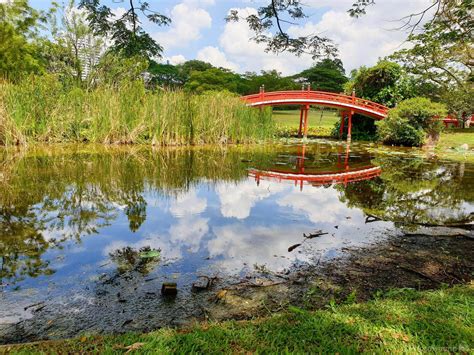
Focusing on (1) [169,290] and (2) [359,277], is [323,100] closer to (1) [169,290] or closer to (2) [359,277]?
(2) [359,277]

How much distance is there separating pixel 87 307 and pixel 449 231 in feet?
12.7

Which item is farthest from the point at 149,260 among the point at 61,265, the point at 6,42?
the point at 6,42

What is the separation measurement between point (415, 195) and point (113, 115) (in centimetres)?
883

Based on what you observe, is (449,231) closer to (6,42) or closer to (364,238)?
(364,238)

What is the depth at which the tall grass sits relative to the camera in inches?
378

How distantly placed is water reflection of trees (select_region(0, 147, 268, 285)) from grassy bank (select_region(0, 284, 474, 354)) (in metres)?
1.42

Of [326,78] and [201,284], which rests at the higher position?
[326,78]

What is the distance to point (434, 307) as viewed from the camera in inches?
84.6

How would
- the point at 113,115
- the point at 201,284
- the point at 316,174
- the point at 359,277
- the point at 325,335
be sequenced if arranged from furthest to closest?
the point at 113,115 → the point at 316,174 → the point at 359,277 → the point at 201,284 → the point at 325,335

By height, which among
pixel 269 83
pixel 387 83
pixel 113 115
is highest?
pixel 269 83

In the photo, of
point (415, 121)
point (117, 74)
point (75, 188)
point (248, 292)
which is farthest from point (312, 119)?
point (248, 292)

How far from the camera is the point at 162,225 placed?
4.08 metres

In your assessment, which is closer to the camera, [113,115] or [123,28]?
[123,28]

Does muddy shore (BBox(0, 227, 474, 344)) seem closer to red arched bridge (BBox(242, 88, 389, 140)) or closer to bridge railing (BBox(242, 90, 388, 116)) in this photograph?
red arched bridge (BBox(242, 88, 389, 140))
